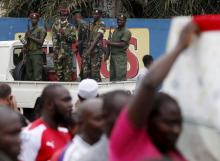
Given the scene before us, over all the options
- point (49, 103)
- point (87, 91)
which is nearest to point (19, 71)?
point (87, 91)

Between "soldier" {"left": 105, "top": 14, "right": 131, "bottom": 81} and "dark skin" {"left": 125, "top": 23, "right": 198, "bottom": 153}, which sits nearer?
"dark skin" {"left": 125, "top": 23, "right": 198, "bottom": 153}

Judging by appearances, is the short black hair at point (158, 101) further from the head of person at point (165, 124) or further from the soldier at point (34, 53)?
the soldier at point (34, 53)

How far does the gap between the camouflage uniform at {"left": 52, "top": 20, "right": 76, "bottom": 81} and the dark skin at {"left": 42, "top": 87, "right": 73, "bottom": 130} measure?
8330 mm

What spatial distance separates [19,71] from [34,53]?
42 centimetres

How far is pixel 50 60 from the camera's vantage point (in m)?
14.8

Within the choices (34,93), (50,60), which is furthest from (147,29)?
(34,93)

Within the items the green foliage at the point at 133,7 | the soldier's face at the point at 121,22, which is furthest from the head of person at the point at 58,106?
the green foliage at the point at 133,7

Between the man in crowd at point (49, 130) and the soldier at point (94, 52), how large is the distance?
27.6 ft

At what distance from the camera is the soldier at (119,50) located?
1417 centimetres

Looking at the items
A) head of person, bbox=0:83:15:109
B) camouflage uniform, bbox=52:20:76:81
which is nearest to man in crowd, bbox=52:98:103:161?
head of person, bbox=0:83:15:109

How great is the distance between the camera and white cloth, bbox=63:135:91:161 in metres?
4.30

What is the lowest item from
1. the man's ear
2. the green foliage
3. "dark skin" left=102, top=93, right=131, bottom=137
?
the green foliage

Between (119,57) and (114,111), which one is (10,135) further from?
(119,57)

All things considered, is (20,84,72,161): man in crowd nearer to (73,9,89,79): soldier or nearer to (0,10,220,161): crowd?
(0,10,220,161): crowd
